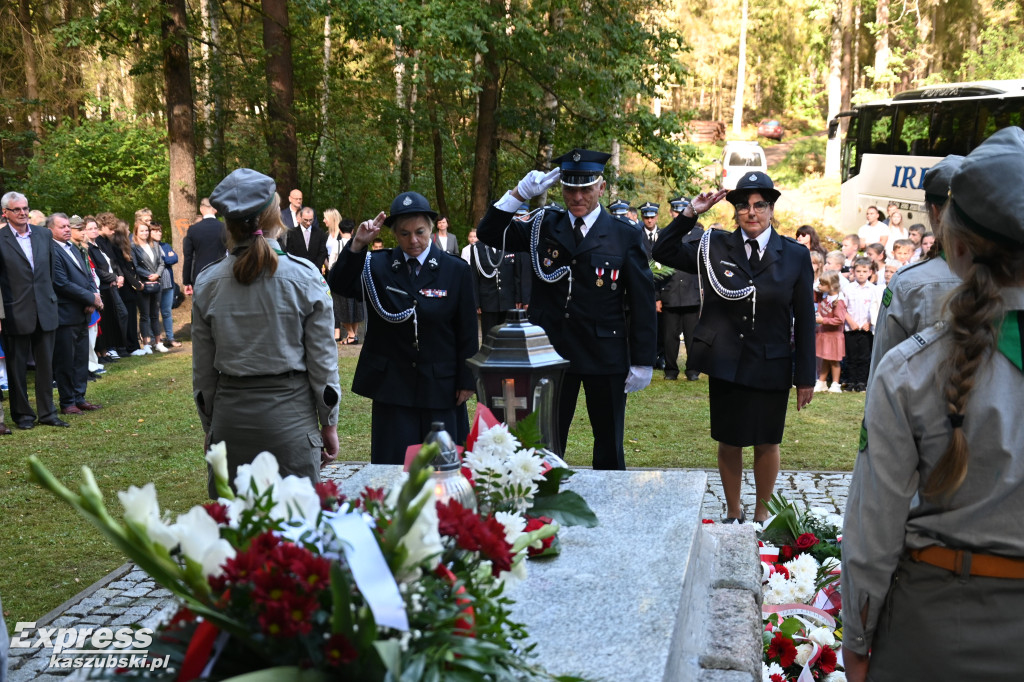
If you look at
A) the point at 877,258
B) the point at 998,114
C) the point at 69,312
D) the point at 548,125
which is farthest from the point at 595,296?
the point at 998,114

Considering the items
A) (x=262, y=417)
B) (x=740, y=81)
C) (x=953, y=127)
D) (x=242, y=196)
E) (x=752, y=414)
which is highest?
(x=740, y=81)

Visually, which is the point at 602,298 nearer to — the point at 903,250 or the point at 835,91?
the point at 903,250

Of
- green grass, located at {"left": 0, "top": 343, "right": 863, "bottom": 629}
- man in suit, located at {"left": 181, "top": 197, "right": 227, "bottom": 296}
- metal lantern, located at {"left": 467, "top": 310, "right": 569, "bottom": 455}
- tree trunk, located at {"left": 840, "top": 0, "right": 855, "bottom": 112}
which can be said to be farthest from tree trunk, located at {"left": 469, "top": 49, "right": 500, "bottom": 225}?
tree trunk, located at {"left": 840, "top": 0, "right": 855, "bottom": 112}

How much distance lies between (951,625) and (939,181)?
2010mm

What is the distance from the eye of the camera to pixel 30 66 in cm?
2505

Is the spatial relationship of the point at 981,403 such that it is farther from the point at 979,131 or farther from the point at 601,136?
the point at 979,131

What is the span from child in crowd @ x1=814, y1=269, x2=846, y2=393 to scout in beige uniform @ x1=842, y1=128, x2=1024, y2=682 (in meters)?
10.0

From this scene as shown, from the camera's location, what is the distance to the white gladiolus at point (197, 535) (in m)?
1.78

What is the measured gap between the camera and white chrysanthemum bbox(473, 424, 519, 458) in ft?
10.4

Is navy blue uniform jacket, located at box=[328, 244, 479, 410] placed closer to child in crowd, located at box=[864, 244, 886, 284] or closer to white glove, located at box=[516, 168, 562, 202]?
white glove, located at box=[516, 168, 562, 202]

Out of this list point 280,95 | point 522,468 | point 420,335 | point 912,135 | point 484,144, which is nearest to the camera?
point 522,468

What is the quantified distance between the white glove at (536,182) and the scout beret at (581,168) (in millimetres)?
666


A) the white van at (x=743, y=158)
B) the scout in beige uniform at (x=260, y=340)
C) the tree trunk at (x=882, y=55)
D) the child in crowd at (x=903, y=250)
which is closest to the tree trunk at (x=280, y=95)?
the child in crowd at (x=903, y=250)

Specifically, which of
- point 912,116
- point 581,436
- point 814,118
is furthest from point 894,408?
point 814,118
